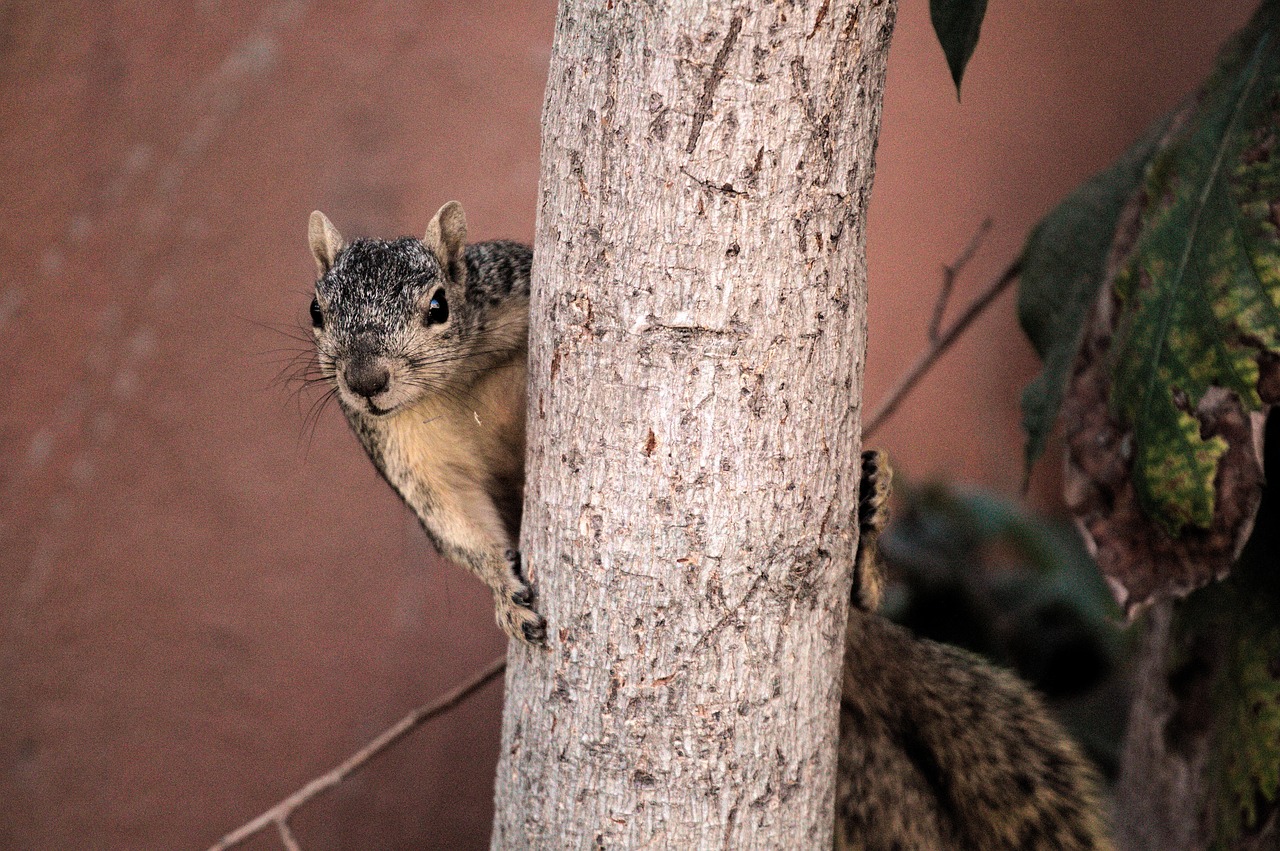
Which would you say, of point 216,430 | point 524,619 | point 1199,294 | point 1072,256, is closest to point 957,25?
point 1199,294

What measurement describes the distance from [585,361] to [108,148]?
1.22 m

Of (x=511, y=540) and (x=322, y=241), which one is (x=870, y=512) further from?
(x=322, y=241)

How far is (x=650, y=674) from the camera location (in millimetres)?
928

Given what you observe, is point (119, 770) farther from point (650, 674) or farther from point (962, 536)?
point (962, 536)

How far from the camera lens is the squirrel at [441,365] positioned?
129 cm

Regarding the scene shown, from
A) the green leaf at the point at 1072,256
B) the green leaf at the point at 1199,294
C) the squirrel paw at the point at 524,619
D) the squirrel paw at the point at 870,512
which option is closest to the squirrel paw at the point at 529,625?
the squirrel paw at the point at 524,619

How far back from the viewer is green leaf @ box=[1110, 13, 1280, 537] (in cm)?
117

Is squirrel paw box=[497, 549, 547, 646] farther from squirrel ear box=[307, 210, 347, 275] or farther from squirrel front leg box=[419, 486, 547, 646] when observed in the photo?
squirrel ear box=[307, 210, 347, 275]

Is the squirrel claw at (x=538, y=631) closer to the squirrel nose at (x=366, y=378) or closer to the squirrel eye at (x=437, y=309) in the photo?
the squirrel nose at (x=366, y=378)

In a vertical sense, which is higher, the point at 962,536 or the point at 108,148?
the point at 108,148

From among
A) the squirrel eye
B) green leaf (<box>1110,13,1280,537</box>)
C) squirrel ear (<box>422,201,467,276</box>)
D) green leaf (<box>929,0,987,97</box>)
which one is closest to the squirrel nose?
the squirrel eye

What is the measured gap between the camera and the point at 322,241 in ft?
4.75

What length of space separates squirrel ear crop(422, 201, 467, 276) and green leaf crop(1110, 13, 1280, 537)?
30.5 inches

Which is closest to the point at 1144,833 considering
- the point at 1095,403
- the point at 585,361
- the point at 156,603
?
the point at 1095,403
